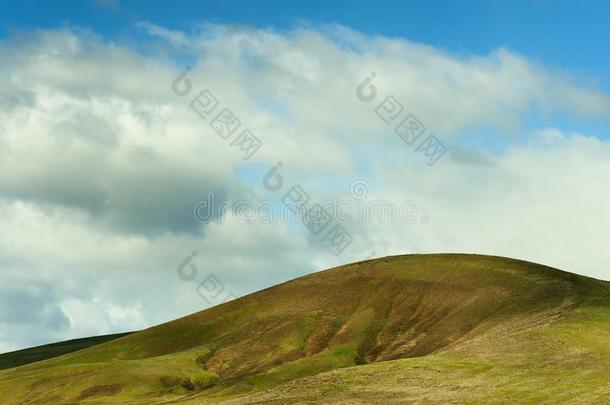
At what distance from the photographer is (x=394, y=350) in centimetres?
15662

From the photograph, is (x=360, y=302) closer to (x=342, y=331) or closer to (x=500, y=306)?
(x=342, y=331)

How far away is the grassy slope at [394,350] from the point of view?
9550cm

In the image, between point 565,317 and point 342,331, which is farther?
point 342,331

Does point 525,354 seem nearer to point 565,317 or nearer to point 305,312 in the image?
point 565,317

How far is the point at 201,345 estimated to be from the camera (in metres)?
190

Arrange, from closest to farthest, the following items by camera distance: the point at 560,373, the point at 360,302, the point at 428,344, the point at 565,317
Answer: the point at 560,373
the point at 565,317
the point at 428,344
the point at 360,302

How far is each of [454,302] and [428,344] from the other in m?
20.6

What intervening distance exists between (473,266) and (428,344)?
42.9 meters

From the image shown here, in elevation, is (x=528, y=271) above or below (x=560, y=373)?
above

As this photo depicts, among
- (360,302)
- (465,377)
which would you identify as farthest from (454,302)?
(465,377)

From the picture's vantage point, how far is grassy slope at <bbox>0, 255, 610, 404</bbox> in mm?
95500

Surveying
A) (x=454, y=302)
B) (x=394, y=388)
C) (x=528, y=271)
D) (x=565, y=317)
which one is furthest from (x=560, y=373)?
(x=528, y=271)

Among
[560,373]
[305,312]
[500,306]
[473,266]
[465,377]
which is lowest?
[560,373]

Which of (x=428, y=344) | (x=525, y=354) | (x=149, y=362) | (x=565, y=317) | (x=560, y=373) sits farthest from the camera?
(x=149, y=362)
